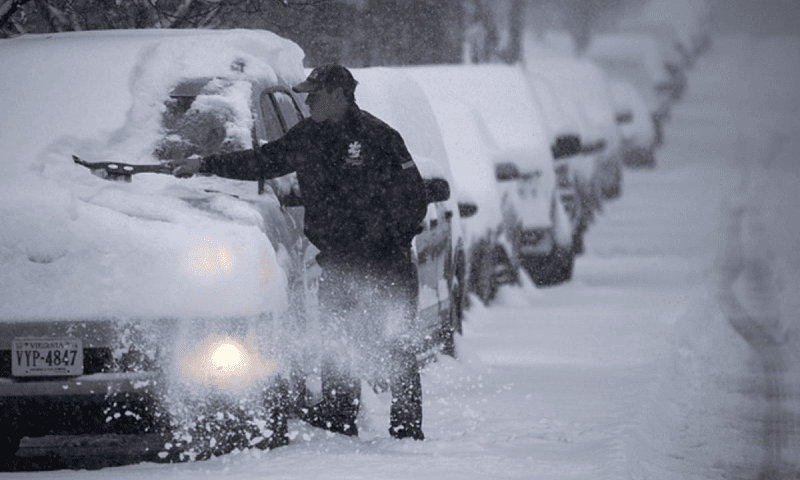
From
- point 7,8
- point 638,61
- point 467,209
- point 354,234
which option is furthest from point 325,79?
point 638,61

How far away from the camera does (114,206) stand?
5727mm

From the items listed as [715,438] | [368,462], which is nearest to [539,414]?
[715,438]

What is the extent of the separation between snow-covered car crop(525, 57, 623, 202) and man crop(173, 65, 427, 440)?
1119 centimetres

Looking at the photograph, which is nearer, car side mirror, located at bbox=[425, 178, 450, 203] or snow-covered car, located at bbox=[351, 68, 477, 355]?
car side mirror, located at bbox=[425, 178, 450, 203]

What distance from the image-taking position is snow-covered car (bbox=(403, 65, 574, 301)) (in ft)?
39.6

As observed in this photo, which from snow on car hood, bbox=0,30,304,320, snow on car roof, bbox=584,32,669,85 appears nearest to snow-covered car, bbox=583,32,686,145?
snow on car roof, bbox=584,32,669,85

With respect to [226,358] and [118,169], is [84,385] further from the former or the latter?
[118,169]

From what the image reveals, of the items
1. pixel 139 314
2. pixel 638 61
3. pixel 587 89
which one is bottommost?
pixel 139 314

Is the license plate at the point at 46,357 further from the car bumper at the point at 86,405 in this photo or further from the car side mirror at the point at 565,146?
the car side mirror at the point at 565,146

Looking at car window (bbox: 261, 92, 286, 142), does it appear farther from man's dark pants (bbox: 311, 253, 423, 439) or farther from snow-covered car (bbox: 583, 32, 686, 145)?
snow-covered car (bbox: 583, 32, 686, 145)

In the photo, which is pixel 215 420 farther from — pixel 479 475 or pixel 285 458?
pixel 479 475

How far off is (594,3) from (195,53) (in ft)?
115

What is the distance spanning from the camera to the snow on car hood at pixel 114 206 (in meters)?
5.42

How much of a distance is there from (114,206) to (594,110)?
1561 centimetres
